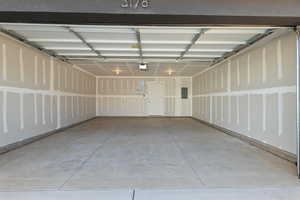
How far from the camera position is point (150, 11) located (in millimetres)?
2455

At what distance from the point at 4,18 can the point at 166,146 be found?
145 inches

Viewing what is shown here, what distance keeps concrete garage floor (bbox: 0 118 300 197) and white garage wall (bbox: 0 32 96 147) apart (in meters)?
0.58

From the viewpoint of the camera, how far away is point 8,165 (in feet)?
11.1

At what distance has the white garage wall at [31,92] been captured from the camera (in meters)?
4.30

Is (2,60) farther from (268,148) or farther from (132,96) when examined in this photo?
(132,96)

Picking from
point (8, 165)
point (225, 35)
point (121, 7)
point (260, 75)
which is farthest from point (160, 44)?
point (8, 165)

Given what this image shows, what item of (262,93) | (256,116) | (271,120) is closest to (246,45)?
(262,93)

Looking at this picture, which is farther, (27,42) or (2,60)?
(27,42)

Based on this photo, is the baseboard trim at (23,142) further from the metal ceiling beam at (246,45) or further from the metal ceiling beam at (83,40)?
the metal ceiling beam at (246,45)

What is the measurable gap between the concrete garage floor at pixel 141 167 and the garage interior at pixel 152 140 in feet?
0.05

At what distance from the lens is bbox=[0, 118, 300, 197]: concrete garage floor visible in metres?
2.69

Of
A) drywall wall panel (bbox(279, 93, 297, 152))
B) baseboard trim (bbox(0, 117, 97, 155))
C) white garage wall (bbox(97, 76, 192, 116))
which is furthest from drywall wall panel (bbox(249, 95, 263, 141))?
white garage wall (bbox(97, 76, 192, 116))

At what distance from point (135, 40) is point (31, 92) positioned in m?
2.85

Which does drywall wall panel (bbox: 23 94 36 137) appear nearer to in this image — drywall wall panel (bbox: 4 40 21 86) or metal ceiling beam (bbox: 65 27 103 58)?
drywall wall panel (bbox: 4 40 21 86)
